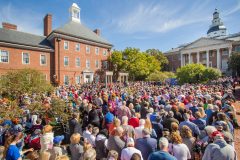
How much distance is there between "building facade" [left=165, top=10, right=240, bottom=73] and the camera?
4541cm

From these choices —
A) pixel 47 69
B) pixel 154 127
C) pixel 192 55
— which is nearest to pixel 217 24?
pixel 192 55

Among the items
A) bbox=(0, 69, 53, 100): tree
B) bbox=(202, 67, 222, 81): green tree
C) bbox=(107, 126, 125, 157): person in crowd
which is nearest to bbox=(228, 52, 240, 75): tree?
bbox=(202, 67, 222, 81): green tree

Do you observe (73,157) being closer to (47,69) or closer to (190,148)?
(190,148)

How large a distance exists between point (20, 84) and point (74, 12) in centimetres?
2718

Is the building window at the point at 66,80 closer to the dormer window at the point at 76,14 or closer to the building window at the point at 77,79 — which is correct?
the building window at the point at 77,79

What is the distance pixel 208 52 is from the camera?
4997 cm

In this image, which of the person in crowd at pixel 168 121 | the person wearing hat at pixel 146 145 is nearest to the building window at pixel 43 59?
the person in crowd at pixel 168 121

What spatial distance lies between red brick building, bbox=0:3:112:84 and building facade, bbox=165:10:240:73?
102ft

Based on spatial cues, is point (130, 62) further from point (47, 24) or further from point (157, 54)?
point (157, 54)

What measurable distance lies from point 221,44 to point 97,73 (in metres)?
36.3

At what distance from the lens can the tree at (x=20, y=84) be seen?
12.6 meters

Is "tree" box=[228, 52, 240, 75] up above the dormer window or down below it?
below

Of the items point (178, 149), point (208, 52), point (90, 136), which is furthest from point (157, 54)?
point (178, 149)

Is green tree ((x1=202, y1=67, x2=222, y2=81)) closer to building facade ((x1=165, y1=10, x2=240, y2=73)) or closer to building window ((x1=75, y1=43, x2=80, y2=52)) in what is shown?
building facade ((x1=165, y1=10, x2=240, y2=73))
